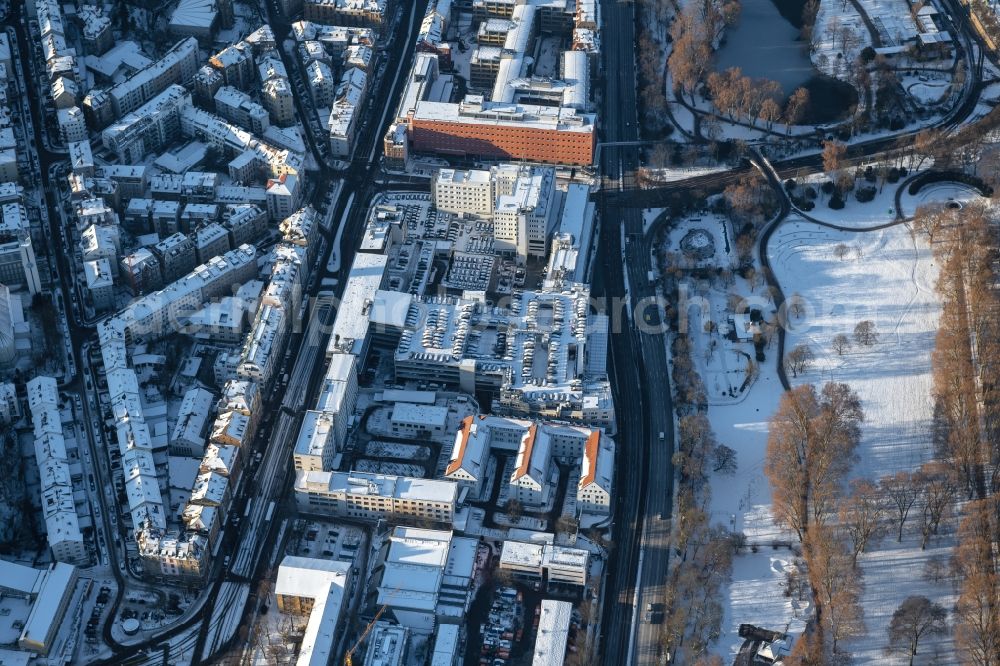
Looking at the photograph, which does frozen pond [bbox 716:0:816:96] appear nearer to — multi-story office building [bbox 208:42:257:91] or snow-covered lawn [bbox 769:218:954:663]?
snow-covered lawn [bbox 769:218:954:663]

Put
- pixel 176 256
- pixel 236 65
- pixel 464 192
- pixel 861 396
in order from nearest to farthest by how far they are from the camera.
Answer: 1. pixel 861 396
2. pixel 176 256
3. pixel 464 192
4. pixel 236 65

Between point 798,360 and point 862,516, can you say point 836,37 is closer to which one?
point 798,360

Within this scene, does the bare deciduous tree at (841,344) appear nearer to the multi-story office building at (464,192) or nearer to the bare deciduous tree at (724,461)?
the bare deciduous tree at (724,461)

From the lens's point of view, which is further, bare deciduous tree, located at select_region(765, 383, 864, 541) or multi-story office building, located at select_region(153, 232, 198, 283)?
multi-story office building, located at select_region(153, 232, 198, 283)

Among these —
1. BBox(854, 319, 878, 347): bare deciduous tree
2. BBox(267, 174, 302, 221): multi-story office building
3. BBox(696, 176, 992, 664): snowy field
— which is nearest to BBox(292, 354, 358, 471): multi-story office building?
BBox(267, 174, 302, 221): multi-story office building

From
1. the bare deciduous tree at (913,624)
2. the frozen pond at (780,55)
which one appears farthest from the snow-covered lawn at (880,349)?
the frozen pond at (780,55)

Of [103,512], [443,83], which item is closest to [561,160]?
[443,83]

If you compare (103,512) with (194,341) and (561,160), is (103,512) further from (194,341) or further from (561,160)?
(561,160)

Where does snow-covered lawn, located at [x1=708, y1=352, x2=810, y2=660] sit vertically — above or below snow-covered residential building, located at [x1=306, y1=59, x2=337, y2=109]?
below

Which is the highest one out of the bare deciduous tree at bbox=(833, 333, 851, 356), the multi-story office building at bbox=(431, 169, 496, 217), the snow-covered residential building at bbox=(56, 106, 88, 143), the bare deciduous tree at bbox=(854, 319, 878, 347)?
the snow-covered residential building at bbox=(56, 106, 88, 143)

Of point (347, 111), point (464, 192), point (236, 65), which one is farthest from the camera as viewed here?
point (236, 65)

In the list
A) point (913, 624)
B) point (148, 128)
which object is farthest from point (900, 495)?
point (148, 128)
